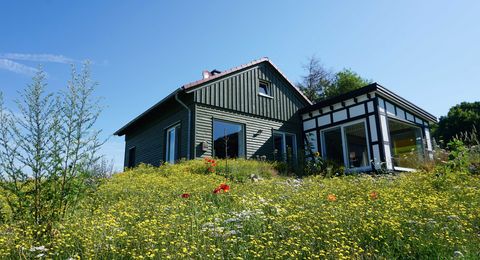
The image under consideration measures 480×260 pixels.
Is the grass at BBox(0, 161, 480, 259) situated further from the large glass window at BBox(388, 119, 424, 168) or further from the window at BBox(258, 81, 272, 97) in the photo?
the window at BBox(258, 81, 272, 97)

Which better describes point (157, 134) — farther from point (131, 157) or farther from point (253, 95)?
point (253, 95)

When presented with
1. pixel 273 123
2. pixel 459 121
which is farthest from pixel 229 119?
pixel 459 121

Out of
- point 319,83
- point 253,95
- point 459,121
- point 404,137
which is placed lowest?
point 404,137

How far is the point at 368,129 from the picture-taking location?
12.1 m

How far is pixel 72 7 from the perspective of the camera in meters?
6.50

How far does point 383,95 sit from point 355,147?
2.52 metres

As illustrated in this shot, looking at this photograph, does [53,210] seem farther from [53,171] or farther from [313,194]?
[313,194]

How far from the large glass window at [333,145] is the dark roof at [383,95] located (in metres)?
1.23

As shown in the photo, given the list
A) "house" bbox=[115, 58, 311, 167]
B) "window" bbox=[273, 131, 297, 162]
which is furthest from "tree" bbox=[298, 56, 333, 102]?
"window" bbox=[273, 131, 297, 162]

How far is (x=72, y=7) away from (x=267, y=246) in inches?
241

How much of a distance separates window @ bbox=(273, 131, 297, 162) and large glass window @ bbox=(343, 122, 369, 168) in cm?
241

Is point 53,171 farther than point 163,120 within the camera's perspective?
No


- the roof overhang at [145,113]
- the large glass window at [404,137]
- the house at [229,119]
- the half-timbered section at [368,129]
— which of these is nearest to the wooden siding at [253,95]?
the house at [229,119]

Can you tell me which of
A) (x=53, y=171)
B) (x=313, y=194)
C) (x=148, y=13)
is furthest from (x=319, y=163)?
(x=53, y=171)
